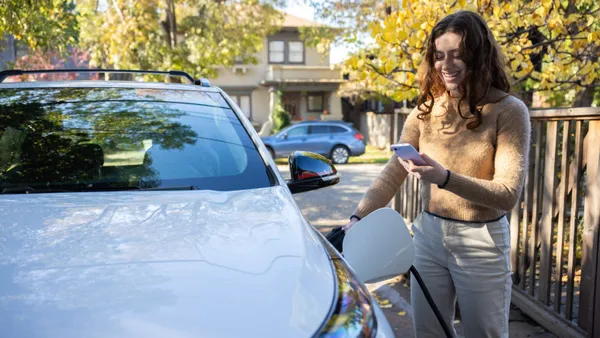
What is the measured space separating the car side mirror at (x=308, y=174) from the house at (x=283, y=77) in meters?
25.6

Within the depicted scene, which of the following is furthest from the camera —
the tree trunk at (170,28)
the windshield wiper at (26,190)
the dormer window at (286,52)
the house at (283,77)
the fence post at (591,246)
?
the dormer window at (286,52)

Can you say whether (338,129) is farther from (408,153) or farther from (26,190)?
(408,153)

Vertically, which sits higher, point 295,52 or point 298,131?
point 295,52

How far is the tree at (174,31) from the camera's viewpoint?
15.0 meters

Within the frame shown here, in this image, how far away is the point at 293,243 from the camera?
185 cm

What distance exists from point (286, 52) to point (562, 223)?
89.0ft

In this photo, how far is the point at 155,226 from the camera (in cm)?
189

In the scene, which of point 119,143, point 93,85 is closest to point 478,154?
point 119,143

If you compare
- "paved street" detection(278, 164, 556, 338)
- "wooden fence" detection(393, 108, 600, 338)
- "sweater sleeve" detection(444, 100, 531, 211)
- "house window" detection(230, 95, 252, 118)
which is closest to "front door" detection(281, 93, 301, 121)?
"house window" detection(230, 95, 252, 118)

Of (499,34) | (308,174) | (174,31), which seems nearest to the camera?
(308,174)

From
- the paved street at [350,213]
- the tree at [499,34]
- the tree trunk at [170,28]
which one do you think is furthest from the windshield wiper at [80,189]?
the tree trunk at [170,28]

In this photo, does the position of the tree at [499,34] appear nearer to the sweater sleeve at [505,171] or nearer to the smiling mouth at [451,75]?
the smiling mouth at [451,75]

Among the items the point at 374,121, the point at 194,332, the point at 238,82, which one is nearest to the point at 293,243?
the point at 194,332

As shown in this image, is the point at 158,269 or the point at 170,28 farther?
the point at 170,28
